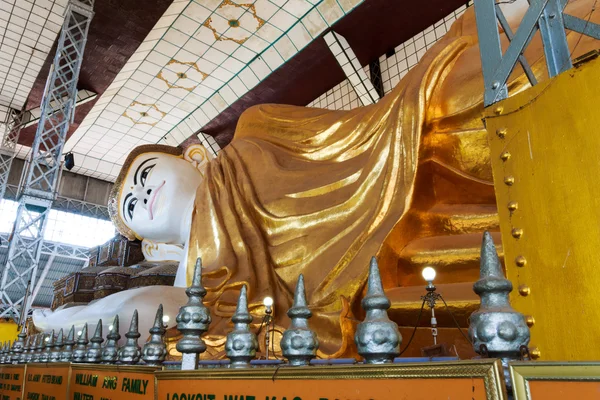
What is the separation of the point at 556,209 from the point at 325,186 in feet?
4.87

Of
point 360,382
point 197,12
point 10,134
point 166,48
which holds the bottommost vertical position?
point 360,382

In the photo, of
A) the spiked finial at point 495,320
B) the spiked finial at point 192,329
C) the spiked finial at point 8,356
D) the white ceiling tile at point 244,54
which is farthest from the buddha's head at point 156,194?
the white ceiling tile at point 244,54

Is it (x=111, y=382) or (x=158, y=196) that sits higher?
(x=158, y=196)

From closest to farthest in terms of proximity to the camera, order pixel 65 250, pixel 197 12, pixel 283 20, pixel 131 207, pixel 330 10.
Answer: pixel 131 207 < pixel 330 10 < pixel 197 12 < pixel 283 20 < pixel 65 250

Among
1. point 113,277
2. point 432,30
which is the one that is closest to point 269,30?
point 432,30

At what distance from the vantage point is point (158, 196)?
11.4 ft

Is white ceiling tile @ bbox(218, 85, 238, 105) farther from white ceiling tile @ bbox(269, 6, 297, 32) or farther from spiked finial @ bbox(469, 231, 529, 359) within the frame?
spiked finial @ bbox(469, 231, 529, 359)

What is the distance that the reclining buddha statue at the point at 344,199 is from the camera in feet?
5.77

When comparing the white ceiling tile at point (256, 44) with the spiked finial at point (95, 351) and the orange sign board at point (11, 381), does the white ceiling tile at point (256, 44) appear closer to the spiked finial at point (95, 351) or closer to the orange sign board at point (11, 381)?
the orange sign board at point (11, 381)

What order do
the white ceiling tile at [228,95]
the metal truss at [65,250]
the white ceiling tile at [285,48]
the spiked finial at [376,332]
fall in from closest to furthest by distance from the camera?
the spiked finial at [376,332] < the white ceiling tile at [285,48] < the white ceiling tile at [228,95] < the metal truss at [65,250]

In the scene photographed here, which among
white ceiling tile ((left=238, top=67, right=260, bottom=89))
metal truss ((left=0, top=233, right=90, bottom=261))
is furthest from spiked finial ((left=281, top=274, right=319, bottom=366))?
metal truss ((left=0, top=233, right=90, bottom=261))

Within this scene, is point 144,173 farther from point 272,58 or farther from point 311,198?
point 272,58

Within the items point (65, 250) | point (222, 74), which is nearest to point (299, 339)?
point (222, 74)

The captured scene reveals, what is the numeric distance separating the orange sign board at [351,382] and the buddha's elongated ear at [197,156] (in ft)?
9.92
